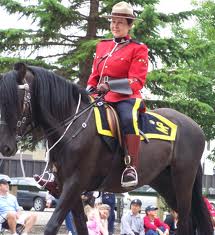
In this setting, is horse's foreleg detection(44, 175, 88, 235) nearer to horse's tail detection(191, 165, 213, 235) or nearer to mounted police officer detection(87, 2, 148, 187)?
mounted police officer detection(87, 2, 148, 187)

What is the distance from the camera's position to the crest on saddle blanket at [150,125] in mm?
7266

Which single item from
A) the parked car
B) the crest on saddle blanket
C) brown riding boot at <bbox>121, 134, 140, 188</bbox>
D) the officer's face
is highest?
the officer's face

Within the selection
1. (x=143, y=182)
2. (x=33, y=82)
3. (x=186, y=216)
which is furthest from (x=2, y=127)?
(x=186, y=216)

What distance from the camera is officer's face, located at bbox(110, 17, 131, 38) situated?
768 centimetres

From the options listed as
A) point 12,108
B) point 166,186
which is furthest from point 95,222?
point 12,108

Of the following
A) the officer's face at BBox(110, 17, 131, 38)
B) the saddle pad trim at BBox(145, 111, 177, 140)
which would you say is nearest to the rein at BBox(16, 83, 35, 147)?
the officer's face at BBox(110, 17, 131, 38)

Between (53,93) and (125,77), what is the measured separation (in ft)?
3.41

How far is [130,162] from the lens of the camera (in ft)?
23.9

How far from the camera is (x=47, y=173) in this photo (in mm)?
7418

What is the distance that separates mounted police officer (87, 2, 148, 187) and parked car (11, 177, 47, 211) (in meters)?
22.1

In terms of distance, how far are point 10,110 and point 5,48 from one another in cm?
1269

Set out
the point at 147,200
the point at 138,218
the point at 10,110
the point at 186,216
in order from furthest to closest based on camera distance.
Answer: the point at 147,200 → the point at 138,218 → the point at 186,216 → the point at 10,110

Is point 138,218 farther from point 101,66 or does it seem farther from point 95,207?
→ point 101,66

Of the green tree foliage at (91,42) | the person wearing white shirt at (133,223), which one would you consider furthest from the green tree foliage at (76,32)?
the person wearing white shirt at (133,223)
